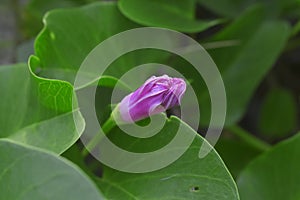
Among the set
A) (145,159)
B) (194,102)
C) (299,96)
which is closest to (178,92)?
(145,159)

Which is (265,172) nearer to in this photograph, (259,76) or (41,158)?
(259,76)

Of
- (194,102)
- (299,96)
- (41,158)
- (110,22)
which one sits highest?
(41,158)

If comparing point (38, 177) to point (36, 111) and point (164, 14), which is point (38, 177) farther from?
point (164, 14)

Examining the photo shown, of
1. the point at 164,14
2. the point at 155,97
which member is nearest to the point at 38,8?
the point at 164,14

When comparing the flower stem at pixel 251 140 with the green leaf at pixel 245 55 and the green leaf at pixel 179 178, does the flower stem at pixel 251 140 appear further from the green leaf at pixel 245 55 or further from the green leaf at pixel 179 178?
the green leaf at pixel 179 178

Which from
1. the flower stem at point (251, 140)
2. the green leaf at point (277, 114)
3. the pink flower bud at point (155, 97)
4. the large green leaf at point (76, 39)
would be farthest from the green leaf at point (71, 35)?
the green leaf at point (277, 114)
